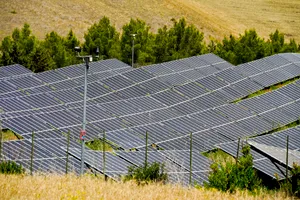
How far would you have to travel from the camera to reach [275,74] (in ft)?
A: 197

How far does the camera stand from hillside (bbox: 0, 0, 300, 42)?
98312 mm

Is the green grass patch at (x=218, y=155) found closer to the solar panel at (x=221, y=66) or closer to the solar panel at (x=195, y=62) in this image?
the solar panel at (x=195, y=62)

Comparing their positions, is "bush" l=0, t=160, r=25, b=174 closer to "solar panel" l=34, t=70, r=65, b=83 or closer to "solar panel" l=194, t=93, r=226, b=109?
"solar panel" l=194, t=93, r=226, b=109

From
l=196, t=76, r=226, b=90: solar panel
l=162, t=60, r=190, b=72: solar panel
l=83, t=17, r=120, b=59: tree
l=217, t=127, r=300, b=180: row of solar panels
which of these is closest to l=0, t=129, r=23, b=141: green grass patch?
l=217, t=127, r=300, b=180: row of solar panels

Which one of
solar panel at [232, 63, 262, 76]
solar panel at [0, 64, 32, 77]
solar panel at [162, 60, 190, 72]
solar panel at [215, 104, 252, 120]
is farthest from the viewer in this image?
solar panel at [232, 63, 262, 76]

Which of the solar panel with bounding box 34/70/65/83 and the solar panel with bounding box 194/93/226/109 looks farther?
the solar panel with bounding box 34/70/65/83

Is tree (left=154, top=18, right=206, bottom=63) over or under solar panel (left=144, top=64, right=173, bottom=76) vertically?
under

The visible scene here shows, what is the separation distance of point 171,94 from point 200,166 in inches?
585

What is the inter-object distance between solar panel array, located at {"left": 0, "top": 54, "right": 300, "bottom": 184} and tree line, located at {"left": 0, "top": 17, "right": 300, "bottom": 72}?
27.7ft

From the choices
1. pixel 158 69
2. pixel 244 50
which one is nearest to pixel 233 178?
pixel 158 69

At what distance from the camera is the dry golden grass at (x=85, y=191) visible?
2165 cm

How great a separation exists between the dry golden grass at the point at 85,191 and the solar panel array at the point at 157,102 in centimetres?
1546

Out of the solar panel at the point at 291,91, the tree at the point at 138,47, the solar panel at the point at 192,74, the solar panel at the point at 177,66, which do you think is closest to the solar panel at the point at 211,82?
the solar panel at the point at 192,74

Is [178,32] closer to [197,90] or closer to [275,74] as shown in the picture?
[275,74]
